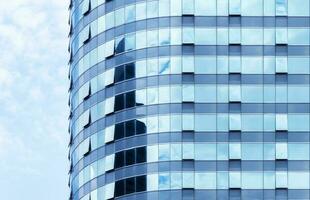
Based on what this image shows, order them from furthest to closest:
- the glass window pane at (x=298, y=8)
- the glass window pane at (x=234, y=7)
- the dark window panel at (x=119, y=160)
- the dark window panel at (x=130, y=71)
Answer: the dark window panel at (x=130, y=71) → the glass window pane at (x=234, y=7) → the glass window pane at (x=298, y=8) → the dark window panel at (x=119, y=160)

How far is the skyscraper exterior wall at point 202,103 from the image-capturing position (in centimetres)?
11281

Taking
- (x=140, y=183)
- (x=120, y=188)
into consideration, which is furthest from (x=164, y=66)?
(x=120, y=188)

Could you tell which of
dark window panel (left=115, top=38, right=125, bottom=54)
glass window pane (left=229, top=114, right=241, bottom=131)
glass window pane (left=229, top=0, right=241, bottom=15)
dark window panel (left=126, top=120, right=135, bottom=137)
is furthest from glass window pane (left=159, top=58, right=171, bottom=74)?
glass window pane (left=229, top=0, right=241, bottom=15)

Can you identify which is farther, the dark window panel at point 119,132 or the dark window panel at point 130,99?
the dark window panel at point 130,99

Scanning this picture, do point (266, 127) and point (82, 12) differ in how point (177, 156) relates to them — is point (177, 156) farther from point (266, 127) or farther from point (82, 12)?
point (82, 12)

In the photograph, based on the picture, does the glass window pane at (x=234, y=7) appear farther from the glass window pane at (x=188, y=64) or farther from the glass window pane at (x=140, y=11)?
the glass window pane at (x=140, y=11)

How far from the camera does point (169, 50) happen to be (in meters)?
116

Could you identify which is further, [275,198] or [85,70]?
[85,70]

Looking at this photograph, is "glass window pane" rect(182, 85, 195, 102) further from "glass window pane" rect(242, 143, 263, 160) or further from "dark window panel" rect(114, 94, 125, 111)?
"glass window pane" rect(242, 143, 263, 160)

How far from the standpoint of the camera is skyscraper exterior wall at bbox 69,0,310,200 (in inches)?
4441

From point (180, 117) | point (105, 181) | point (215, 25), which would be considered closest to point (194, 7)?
point (215, 25)

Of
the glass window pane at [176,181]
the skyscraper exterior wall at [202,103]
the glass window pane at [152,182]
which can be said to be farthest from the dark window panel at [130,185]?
the glass window pane at [176,181]

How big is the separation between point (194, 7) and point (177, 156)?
13.9m

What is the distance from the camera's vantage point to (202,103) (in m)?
114
